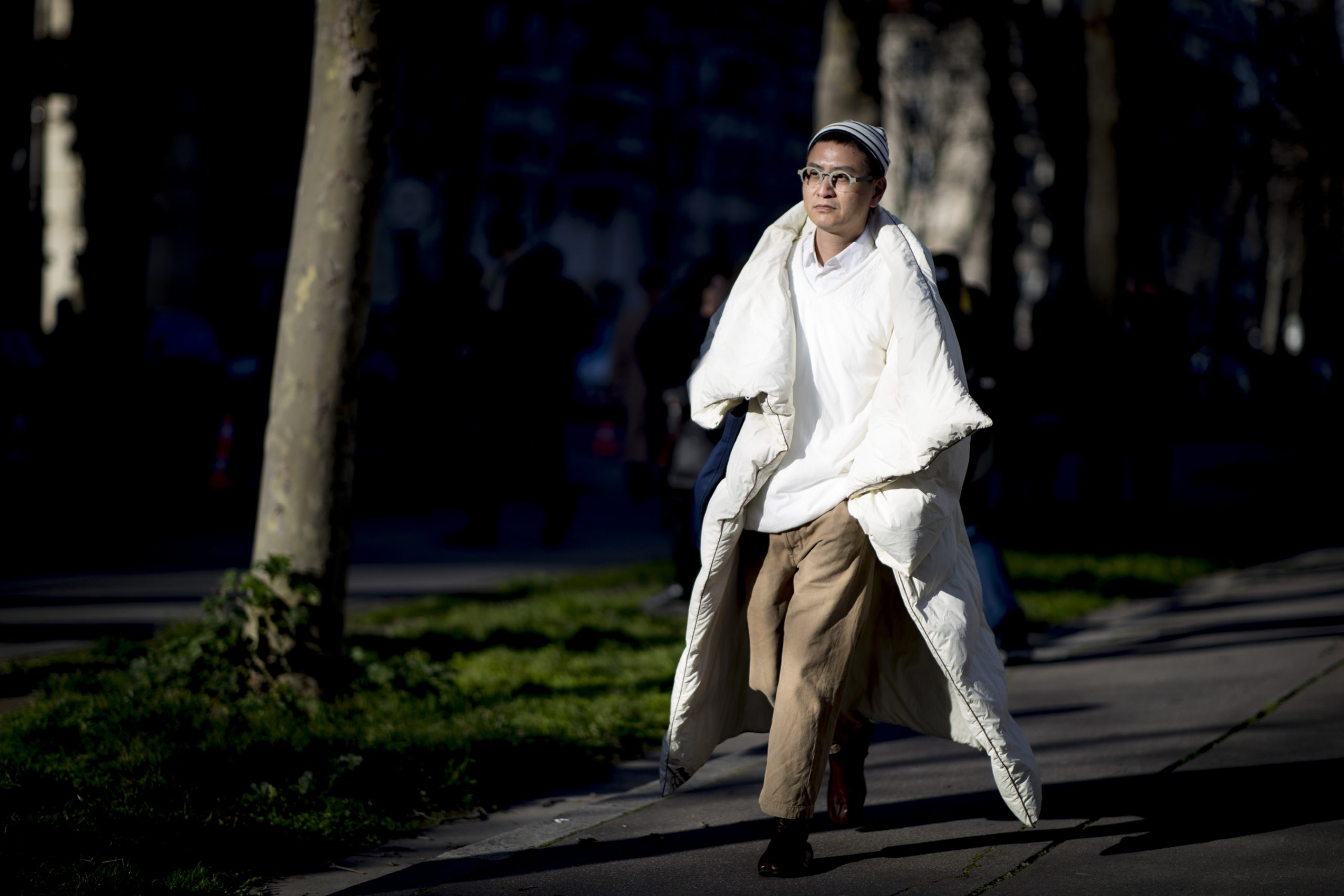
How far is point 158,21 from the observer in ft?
37.1

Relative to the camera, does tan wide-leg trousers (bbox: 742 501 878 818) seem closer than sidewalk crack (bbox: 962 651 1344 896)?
Yes

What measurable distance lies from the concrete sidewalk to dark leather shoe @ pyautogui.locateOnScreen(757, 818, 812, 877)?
0.11ft

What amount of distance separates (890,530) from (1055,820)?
1320mm

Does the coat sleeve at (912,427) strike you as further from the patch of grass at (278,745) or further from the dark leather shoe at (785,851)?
the patch of grass at (278,745)

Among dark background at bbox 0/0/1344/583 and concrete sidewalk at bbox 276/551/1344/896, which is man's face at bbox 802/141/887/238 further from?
dark background at bbox 0/0/1344/583

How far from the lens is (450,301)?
37.2 ft

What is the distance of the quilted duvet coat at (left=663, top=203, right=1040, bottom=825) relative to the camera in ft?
13.2

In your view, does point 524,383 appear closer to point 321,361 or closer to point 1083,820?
point 321,361

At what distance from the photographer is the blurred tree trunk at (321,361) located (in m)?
5.89

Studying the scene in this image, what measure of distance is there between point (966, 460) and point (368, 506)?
8.71 metres

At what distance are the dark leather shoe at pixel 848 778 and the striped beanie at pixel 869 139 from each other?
5.08ft

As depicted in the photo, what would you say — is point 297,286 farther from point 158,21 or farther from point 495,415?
Result: point 158,21

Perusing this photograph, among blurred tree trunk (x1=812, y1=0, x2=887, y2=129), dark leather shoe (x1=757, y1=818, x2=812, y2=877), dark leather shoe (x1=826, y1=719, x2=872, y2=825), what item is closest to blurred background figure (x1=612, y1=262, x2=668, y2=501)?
blurred tree trunk (x1=812, y1=0, x2=887, y2=129)

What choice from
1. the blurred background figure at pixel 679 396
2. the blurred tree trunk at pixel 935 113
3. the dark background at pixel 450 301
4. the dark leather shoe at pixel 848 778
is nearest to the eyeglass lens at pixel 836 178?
the dark leather shoe at pixel 848 778
